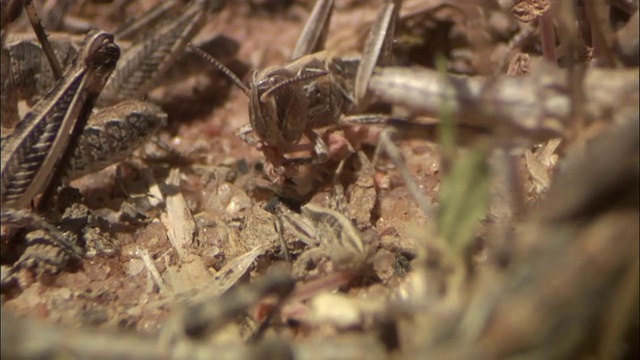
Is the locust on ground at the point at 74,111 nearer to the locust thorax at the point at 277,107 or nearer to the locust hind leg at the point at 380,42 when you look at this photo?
the locust thorax at the point at 277,107

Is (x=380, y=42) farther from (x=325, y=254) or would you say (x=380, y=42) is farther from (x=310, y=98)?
(x=325, y=254)

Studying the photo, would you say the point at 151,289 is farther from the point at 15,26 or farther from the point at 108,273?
the point at 15,26

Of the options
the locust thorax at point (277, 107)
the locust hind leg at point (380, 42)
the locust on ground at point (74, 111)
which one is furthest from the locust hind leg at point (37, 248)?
the locust hind leg at point (380, 42)

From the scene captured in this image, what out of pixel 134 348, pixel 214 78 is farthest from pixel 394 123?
pixel 214 78

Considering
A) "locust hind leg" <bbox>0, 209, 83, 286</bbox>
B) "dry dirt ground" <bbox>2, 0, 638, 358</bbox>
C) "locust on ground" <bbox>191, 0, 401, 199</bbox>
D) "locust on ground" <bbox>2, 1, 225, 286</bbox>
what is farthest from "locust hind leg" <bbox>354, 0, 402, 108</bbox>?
"locust hind leg" <bbox>0, 209, 83, 286</bbox>

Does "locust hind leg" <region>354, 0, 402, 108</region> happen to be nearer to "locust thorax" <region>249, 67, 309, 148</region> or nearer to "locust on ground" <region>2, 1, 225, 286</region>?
"locust thorax" <region>249, 67, 309, 148</region>

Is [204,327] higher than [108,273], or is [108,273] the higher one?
[204,327]

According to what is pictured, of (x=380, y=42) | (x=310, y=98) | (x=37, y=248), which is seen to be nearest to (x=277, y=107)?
(x=310, y=98)
